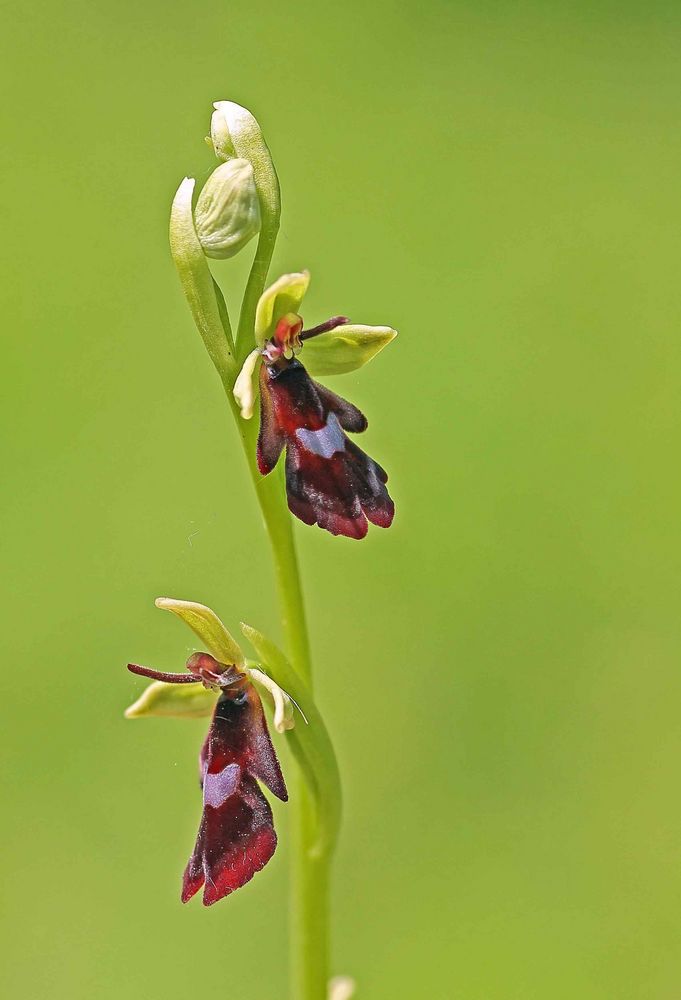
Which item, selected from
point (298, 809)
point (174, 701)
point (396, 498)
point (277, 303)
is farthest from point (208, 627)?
point (396, 498)

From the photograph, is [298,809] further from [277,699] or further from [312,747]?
[277,699]

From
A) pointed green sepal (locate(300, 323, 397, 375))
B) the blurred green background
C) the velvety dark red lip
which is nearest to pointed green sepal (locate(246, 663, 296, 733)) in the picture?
the velvety dark red lip

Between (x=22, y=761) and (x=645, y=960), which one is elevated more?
(x=22, y=761)

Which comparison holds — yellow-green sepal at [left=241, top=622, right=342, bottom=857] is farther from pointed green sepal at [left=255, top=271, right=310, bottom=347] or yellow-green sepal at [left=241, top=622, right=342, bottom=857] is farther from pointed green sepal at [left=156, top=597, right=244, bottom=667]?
pointed green sepal at [left=255, top=271, right=310, bottom=347]

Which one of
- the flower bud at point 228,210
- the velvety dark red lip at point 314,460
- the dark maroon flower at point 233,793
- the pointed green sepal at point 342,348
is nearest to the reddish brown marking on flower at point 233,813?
the dark maroon flower at point 233,793

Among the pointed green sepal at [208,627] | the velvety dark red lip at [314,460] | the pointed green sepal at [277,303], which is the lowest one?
the pointed green sepal at [208,627]

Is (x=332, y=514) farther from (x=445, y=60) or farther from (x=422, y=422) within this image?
(x=445, y=60)

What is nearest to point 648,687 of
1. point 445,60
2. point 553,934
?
point 553,934

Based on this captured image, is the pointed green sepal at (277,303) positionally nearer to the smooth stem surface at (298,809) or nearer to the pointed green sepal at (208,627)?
the smooth stem surface at (298,809)
